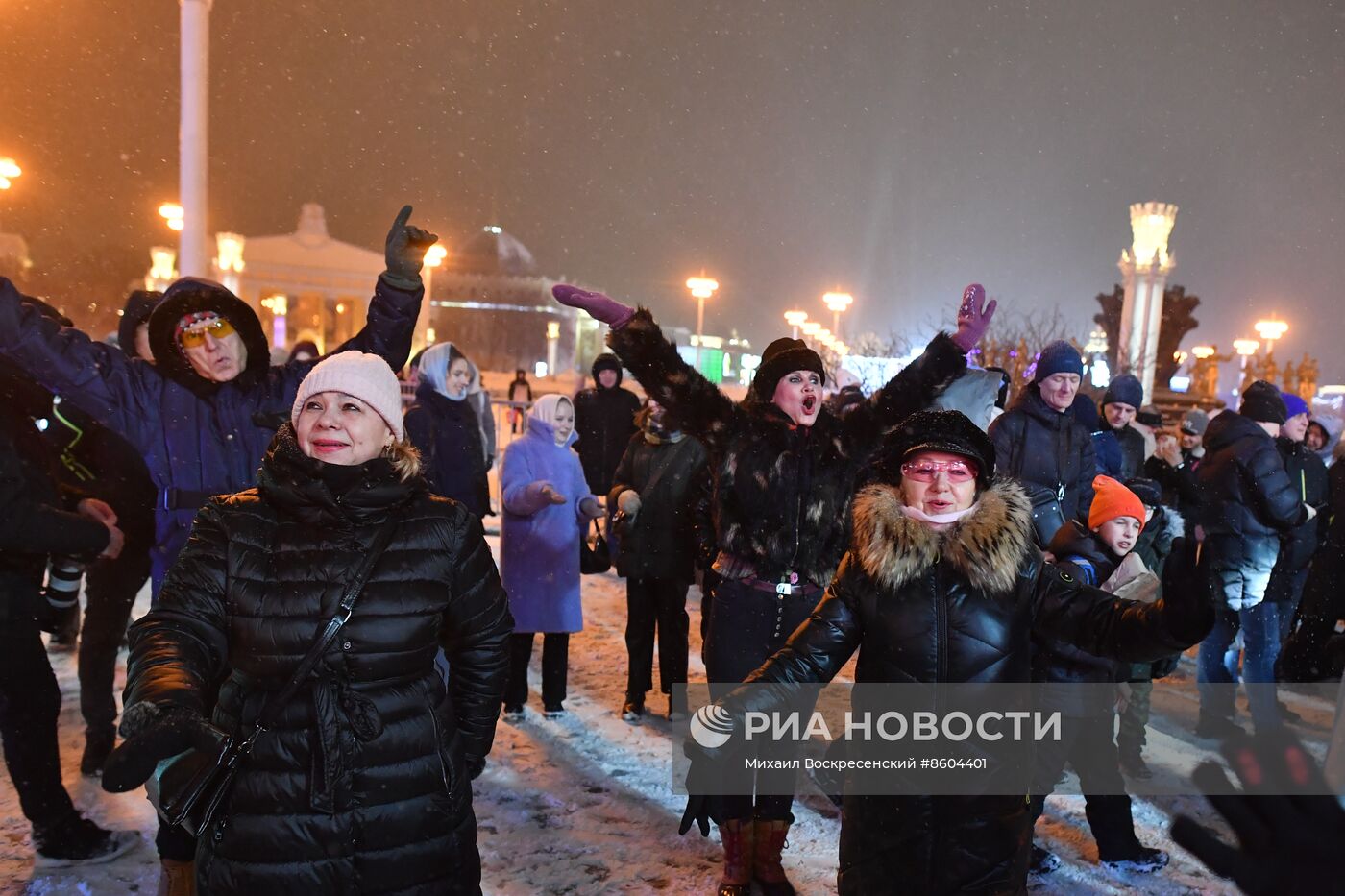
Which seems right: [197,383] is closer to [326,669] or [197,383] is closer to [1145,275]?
[326,669]

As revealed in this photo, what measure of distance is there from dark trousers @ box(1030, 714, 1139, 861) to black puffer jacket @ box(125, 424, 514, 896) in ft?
9.38

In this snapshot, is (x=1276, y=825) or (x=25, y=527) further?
(x=25, y=527)

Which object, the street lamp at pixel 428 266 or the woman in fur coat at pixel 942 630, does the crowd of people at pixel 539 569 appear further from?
the street lamp at pixel 428 266

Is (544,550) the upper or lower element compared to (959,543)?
lower

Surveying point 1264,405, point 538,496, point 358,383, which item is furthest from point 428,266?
point 358,383

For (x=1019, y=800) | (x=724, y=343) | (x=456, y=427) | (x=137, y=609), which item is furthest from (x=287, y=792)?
(x=724, y=343)

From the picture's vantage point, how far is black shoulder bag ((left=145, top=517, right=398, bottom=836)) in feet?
5.99

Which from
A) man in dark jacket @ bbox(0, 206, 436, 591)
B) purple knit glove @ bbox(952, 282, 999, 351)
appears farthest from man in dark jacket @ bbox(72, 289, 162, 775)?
purple knit glove @ bbox(952, 282, 999, 351)

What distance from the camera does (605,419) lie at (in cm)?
947

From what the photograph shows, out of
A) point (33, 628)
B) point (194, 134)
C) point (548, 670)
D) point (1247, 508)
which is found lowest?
point (548, 670)

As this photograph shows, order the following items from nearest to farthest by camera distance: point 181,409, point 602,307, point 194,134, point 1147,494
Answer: point 181,409, point 602,307, point 1147,494, point 194,134

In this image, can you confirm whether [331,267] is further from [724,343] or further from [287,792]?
[287,792]

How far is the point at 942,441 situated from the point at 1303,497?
512 centimetres

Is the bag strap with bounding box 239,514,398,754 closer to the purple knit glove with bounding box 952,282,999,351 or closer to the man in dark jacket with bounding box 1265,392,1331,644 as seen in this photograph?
the purple knit glove with bounding box 952,282,999,351
